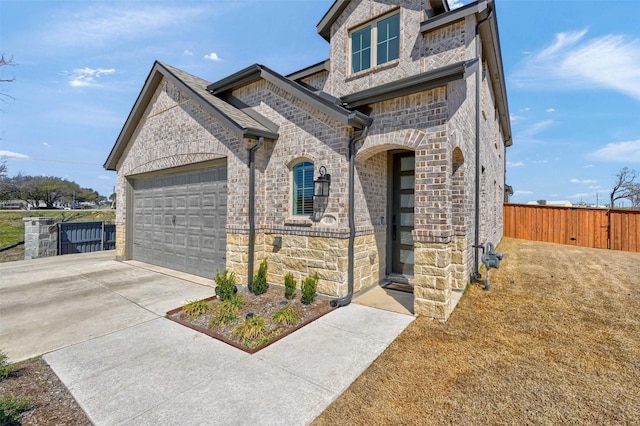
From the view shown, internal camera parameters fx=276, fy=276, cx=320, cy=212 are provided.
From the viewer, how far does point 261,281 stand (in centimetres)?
605

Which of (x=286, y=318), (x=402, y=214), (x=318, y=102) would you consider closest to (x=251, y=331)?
(x=286, y=318)

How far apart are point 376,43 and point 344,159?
4.39m

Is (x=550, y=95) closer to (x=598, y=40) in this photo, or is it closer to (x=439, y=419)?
(x=598, y=40)

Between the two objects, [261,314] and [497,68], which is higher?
[497,68]

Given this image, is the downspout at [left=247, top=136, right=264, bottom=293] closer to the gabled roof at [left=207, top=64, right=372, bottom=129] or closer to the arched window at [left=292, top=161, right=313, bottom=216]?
A: the arched window at [left=292, top=161, right=313, bottom=216]

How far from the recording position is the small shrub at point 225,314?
14.5ft

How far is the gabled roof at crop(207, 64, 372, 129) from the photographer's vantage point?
5.09 m

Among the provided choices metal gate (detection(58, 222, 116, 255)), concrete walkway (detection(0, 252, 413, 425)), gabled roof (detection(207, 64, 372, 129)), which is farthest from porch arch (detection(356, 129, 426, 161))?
metal gate (detection(58, 222, 116, 255))

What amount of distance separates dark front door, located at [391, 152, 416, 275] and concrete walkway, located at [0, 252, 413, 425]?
2276 millimetres

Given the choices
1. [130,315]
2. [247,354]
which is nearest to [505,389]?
[247,354]

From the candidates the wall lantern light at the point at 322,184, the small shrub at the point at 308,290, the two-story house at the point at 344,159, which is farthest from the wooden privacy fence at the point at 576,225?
the small shrub at the point at 308,290

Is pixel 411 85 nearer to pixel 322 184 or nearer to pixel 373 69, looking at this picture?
pixel 322 184

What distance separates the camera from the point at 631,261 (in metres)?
9.22

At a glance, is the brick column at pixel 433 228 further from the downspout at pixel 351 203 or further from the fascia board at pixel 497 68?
the fascia board at pixel 497 68
